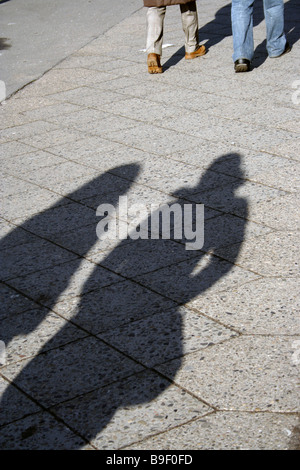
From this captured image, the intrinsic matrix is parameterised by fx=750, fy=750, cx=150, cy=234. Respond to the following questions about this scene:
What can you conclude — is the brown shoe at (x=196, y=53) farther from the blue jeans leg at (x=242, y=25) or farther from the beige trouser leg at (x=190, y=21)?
the blue jeans leg at (x=242, y=25)

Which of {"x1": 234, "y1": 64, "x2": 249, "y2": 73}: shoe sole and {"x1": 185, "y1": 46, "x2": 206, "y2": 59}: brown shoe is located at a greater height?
{"x1": 234, "y1": 64, "x2": 249, "y2": 73}: shoe sole

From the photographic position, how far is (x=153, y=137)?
21.6 ft

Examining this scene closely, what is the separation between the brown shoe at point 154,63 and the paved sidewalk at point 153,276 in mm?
598

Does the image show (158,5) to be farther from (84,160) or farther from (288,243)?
(288,243)

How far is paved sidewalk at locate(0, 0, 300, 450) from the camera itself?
3.10 metres

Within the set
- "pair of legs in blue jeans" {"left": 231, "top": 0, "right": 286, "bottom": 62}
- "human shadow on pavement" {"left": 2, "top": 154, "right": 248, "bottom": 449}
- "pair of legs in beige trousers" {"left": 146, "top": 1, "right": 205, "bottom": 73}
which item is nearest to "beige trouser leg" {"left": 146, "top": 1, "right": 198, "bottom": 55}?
"pair of legs in beige trousers" {"left": 146, "top": 1, "right": 205, "bottom": 73}

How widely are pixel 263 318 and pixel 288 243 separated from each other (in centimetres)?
88

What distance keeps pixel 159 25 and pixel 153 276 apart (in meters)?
4.90

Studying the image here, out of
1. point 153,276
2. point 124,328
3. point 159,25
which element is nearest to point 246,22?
point 159,25

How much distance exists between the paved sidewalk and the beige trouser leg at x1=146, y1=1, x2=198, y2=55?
0.73 m

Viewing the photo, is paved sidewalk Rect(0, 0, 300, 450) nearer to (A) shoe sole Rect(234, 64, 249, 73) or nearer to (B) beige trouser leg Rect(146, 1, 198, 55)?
(A) shoe sole Rect(234, 64, 249, 73)

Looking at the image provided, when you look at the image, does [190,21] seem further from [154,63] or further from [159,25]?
→ [154,63]

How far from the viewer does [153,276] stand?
424cm

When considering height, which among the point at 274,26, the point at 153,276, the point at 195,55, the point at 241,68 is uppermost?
the point at 274,26
